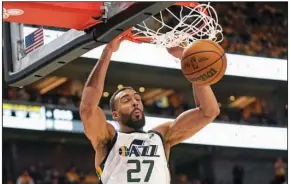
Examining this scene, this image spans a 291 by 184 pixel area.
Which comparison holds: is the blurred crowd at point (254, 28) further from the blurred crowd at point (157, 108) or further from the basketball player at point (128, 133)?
the basketball player at point (128, 133)

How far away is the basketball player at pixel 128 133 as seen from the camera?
167 inches

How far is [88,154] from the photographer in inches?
603

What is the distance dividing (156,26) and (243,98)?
12616 mm

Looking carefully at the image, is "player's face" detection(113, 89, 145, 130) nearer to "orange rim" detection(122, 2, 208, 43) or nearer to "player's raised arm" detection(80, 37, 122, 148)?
"player's raised arm" detection(80, 37, 122, 148)

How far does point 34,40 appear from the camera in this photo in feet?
16.0

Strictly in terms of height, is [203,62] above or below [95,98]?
above

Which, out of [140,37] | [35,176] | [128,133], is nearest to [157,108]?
[35,176]

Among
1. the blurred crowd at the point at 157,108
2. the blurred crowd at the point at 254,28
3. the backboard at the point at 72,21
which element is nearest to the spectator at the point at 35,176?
the blurred crowd at the point at 157,108

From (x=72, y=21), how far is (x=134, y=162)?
89 cm

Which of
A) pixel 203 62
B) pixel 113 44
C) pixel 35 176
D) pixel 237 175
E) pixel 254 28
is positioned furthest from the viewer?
pixel 254 28

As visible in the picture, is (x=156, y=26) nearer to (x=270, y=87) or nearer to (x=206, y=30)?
(x=206, y=30)

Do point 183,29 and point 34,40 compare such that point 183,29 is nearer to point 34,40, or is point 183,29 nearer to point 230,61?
point 34,40

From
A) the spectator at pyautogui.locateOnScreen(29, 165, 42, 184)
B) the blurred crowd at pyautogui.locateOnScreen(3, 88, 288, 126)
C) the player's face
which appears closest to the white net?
the player's face

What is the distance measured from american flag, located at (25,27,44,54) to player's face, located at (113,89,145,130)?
72 centimetres
